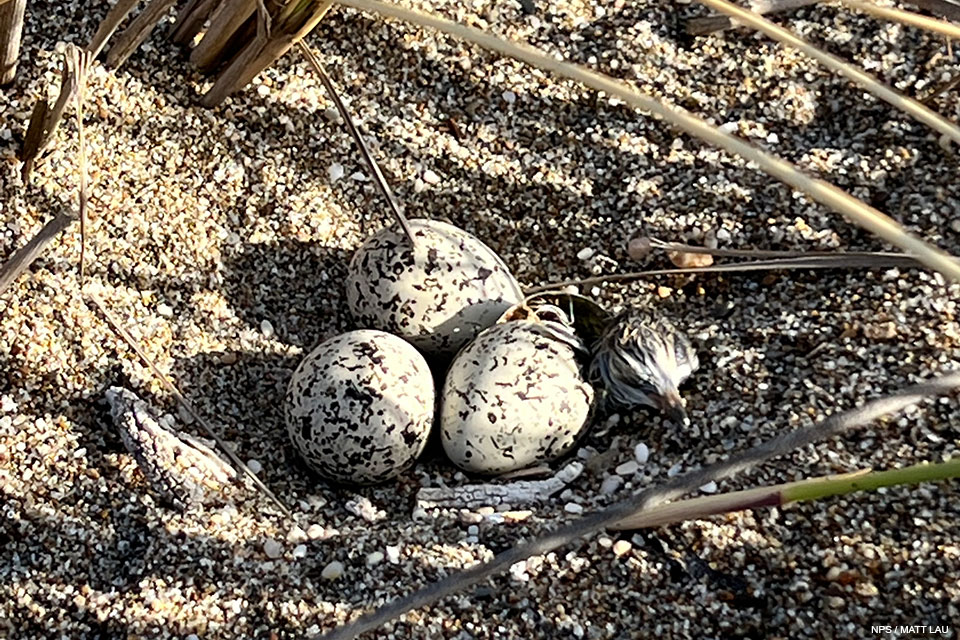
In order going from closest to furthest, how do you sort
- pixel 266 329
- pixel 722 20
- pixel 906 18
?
1. pixel 906 18
2. pixel 266 329
3. pixel 722 20

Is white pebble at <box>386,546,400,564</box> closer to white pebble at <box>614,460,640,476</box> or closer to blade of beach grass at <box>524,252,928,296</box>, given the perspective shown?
white pebble at <box>614,460,640,476</box>

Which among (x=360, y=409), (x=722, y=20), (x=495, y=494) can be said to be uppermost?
(x=722, y=20)

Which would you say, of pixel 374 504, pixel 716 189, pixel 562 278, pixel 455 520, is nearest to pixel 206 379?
pixel 374 504

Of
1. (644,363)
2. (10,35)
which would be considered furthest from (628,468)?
(10,35)

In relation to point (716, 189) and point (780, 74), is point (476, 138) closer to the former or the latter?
point (716, 189)

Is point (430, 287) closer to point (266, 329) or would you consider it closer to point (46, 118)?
point (266, 329)

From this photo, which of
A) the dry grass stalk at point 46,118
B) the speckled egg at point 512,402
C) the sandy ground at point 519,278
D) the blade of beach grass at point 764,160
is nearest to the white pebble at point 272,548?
the sandy ground at point 519,278
